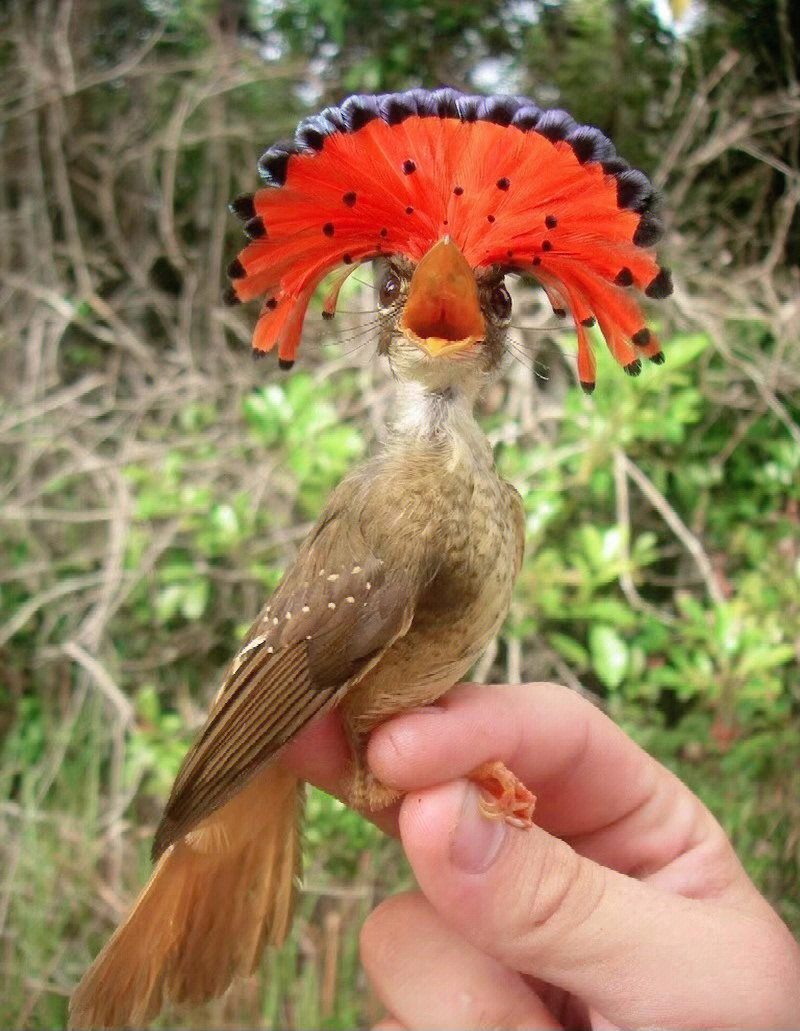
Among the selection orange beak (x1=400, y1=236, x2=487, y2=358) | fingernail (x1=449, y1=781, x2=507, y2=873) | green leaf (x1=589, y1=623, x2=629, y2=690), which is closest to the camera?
orange beak (x1=400, y1=236, x2=487, y2=358)

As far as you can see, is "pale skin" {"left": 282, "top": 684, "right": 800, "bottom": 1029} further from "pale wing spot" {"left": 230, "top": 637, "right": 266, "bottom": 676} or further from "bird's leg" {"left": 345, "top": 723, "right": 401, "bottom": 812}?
"pale wing spot" {"left": 230, "top": 637, "right": 266, "bottom": 676}

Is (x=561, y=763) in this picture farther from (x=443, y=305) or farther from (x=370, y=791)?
(x=443, y=305)

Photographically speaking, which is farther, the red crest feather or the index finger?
the index finger

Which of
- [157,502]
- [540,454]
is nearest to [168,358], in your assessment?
[157,502]

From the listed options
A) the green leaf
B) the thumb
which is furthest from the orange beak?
the green leaf

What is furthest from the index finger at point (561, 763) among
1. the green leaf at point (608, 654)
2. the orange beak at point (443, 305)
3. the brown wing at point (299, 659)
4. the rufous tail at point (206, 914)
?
the green leaf at point (608, 654)

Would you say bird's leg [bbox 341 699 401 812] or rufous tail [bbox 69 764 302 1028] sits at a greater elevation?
bird's leg [bbox 341 699 401 812]

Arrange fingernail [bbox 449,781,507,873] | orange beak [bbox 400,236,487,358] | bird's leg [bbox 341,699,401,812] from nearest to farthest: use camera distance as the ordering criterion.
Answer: orange beak [bbox 400,236,487,358] → fingernail [bbox 449,781,507,873] → bird's leg [bbox 341,699,401,812]

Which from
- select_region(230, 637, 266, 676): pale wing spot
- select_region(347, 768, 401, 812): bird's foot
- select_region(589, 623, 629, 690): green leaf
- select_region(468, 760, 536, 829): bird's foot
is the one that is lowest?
select_region(589, 623, 629, 690): green leaf
